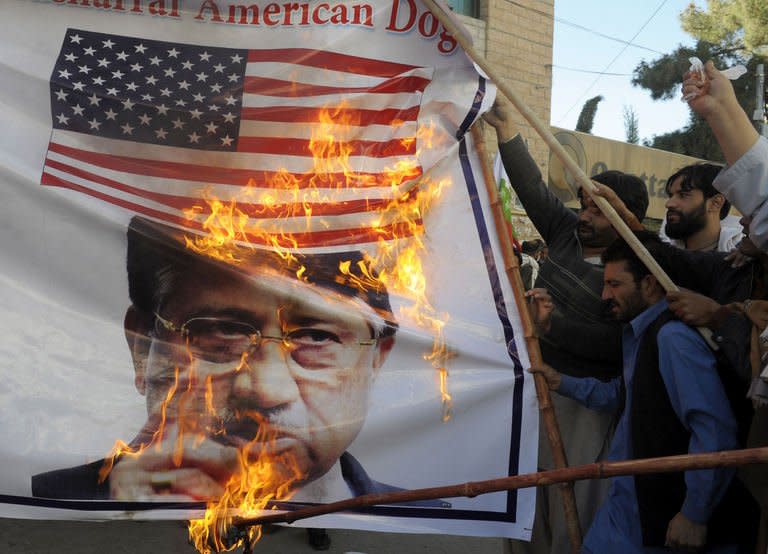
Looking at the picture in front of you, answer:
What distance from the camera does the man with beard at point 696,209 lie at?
3449 mm

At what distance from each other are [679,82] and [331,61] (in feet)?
77.1

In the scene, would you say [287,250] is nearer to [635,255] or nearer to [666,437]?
[635,255]

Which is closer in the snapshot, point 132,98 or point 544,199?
point 132,98

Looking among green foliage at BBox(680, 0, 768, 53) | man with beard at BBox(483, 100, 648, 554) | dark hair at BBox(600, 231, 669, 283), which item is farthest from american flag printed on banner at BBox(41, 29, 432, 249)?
green foliage at BBox(680, 0, 768, 53)

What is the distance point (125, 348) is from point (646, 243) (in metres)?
2.00

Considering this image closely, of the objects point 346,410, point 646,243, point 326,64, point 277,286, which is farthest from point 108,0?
point 646,243

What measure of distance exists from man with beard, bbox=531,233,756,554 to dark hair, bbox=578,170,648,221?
78 centimetres

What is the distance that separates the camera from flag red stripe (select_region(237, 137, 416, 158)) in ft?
10.3

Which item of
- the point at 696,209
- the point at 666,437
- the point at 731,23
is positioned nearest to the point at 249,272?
the point at 666,437

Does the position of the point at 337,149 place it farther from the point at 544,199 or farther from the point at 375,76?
the point at 544,199

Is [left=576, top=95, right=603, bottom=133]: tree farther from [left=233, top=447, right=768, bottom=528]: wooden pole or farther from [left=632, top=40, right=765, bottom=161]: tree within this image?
[left=233, top=447, right=768, bottom=528]: wooden pole

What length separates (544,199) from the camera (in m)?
3.72

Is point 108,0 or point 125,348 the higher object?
point 108,0

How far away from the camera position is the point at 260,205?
3.08 meters
